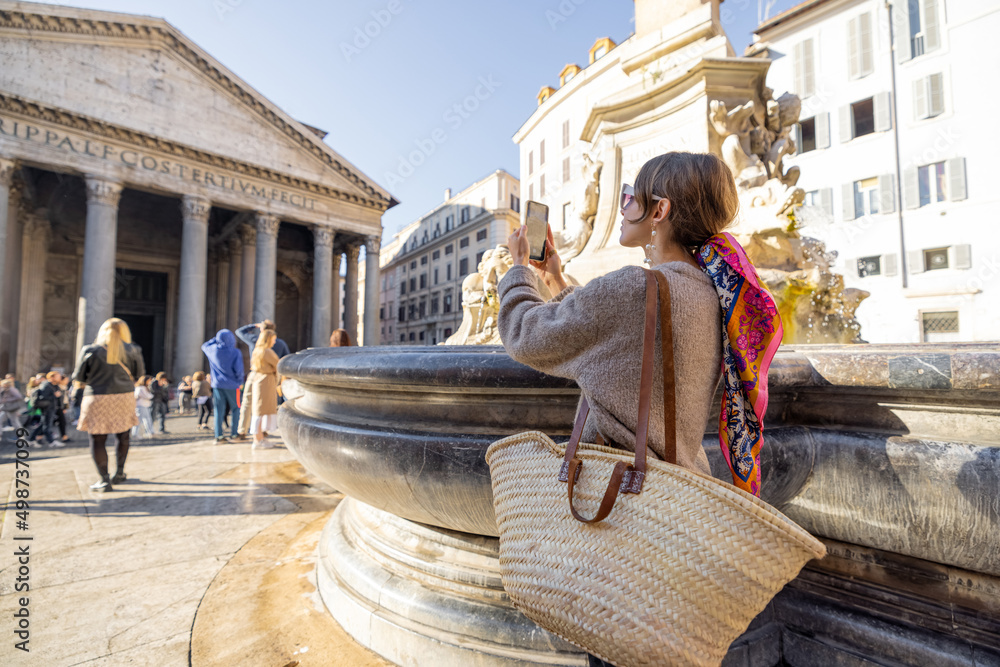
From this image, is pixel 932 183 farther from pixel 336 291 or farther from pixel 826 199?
pixel 336 291

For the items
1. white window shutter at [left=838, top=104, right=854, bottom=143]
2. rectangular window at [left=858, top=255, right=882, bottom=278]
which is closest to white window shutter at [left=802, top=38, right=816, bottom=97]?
white window shutter at [left=838, top=104, right=854, bottom=143]

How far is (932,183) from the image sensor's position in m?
14.8

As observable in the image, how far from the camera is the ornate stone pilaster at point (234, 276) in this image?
22.2 meters

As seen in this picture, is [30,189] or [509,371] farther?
[30,189]

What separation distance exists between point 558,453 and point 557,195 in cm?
495

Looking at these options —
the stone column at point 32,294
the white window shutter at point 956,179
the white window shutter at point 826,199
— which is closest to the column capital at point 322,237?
the stone column at point 32,294

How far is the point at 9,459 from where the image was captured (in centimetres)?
556

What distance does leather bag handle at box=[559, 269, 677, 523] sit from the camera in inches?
27.9

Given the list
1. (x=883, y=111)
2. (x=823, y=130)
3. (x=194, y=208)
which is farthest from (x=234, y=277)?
(x=883, y=111)

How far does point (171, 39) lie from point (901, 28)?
26400 millimetres

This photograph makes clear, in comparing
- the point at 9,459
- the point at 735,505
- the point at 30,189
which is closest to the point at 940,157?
the point at 735,505

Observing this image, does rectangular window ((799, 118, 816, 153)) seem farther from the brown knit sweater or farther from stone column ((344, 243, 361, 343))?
the brown knit sweater

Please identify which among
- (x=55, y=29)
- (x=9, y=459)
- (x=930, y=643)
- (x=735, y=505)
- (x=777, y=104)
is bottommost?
(x=9, y=459)

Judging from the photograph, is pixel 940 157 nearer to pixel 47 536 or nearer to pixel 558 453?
pixel 558 453
